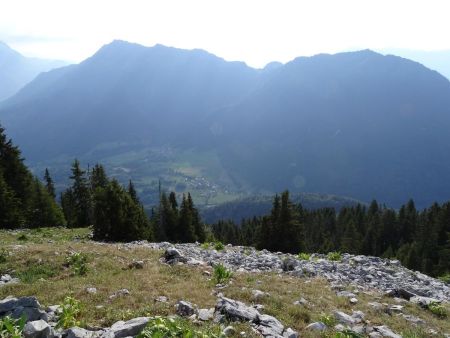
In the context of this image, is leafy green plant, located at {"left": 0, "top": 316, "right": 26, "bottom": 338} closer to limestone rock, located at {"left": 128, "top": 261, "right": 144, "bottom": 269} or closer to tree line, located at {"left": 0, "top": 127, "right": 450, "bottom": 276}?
limestone rock, located at {"left": 128, "top": 261, "right": 144, "bottom": 269}

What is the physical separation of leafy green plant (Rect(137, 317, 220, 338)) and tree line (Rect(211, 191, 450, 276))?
1864 inches

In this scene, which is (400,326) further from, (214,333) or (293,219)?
→ (293,219)

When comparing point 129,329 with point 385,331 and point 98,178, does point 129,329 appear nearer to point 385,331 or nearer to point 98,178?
point 385,331

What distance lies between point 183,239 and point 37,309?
61697mm

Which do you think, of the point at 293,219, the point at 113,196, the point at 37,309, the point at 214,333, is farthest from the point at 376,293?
the point at 293,219

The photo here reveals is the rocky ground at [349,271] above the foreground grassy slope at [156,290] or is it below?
below

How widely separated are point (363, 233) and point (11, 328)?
422 ft

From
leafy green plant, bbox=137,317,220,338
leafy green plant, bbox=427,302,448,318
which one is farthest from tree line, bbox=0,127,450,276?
leafy green plant, bbox=137,317,220,338

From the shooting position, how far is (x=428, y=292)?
2112cm

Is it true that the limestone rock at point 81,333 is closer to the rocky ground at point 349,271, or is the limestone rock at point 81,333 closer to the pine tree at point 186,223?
the rocky ground at point 349,271

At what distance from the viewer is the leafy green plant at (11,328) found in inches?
361

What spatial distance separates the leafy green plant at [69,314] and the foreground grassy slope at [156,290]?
15.0 inches

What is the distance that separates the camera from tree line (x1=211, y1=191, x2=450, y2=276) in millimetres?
57438

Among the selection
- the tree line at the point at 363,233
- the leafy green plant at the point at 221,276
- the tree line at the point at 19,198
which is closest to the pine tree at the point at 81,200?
the tree line at the point at 19,198
